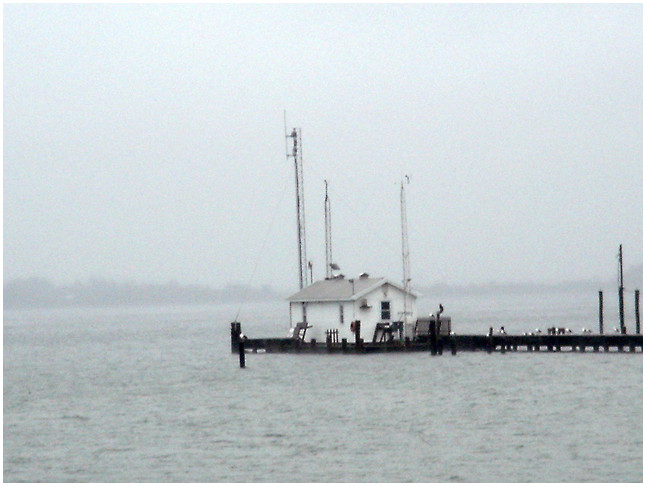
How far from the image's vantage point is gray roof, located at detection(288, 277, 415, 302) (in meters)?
59.7

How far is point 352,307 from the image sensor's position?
195 feet

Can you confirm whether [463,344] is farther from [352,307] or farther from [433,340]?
[352,307]

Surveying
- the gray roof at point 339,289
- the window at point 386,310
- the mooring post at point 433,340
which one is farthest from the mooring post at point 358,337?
the mooring post at point 433,340

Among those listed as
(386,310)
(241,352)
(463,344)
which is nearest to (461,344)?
(463,344)

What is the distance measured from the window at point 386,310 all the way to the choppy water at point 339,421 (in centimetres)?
238

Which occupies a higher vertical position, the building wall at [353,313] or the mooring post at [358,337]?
the building wall at [353,313]

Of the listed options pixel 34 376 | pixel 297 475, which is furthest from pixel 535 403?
pixel 34 376

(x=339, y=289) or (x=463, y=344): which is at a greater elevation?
(x=339, y=289)

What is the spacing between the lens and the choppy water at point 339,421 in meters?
33.1

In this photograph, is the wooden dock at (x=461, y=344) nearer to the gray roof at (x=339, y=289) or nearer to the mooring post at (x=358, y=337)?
the mooring post at (x=358, y=337)

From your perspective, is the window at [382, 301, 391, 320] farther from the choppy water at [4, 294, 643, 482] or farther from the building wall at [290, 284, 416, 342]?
the choppy water at [4, 294, 643, 482]

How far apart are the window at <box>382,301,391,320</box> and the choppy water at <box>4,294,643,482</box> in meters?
2.38

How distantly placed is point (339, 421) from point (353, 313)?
1801 cm

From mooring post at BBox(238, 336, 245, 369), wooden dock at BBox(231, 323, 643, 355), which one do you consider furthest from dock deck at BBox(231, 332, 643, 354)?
mooring post at BBox(238, 336, 245, 369)
